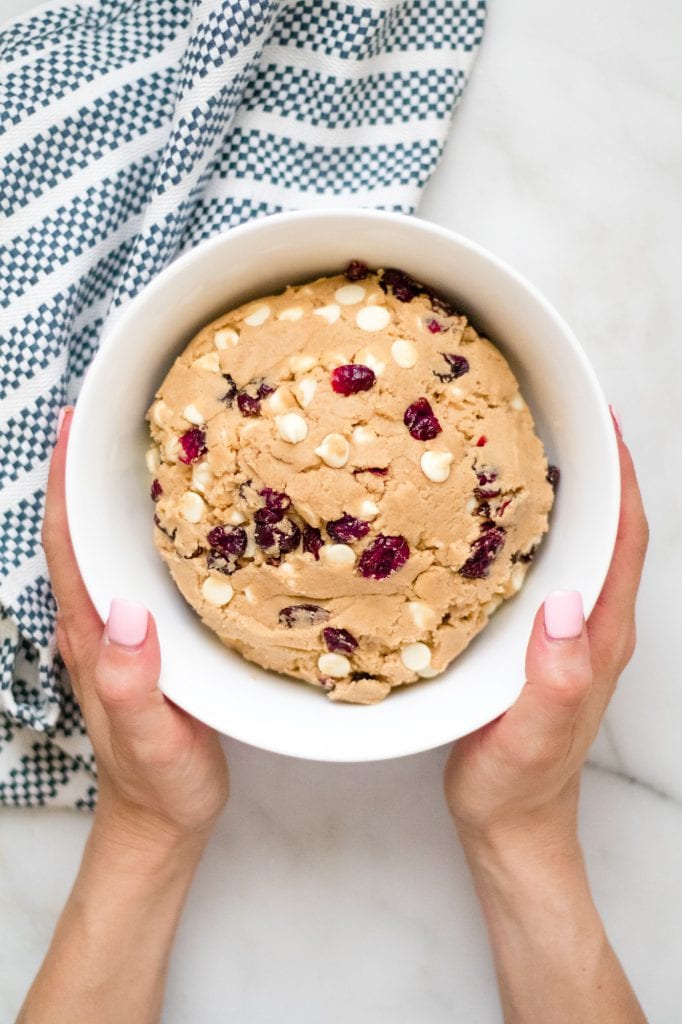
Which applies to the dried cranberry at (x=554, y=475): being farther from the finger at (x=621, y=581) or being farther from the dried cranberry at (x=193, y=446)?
the dried cranberry at (x=193, y=446)

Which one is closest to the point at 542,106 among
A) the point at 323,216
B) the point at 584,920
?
the point at 323,216

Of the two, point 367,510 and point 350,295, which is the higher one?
point 350,295

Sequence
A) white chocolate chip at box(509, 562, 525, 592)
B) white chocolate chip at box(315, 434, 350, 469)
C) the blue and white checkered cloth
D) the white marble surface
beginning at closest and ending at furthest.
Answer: white chocolate chip at box(315, 434, 350, 469)
white chocolate chip at box(509, 562, 525, 592)
the blue and white checkered cloth
the white marble surface

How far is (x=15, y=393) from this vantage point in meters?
1.39

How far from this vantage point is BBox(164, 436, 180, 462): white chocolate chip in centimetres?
117

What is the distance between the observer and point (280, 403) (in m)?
1.14

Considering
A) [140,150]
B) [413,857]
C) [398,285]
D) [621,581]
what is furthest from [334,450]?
[413,857]

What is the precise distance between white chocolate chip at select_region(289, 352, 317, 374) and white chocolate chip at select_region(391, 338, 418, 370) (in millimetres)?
103

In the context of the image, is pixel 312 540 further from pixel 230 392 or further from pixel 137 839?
pixel 137 839

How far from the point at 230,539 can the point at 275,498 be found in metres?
0.08

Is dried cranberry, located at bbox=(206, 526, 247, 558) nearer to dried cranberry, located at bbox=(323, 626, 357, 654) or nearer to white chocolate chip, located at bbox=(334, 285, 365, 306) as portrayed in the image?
dried cranberry, located at bbox=(323, 626, 357, 654)

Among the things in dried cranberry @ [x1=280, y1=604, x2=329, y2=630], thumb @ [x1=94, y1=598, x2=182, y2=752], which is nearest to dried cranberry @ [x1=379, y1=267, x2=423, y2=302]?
dried cranberry @ [x1=280, y1=604, x2=329, y2=630]

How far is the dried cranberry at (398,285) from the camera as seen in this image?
1.18m

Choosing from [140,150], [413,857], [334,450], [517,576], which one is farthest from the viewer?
[413,857]
